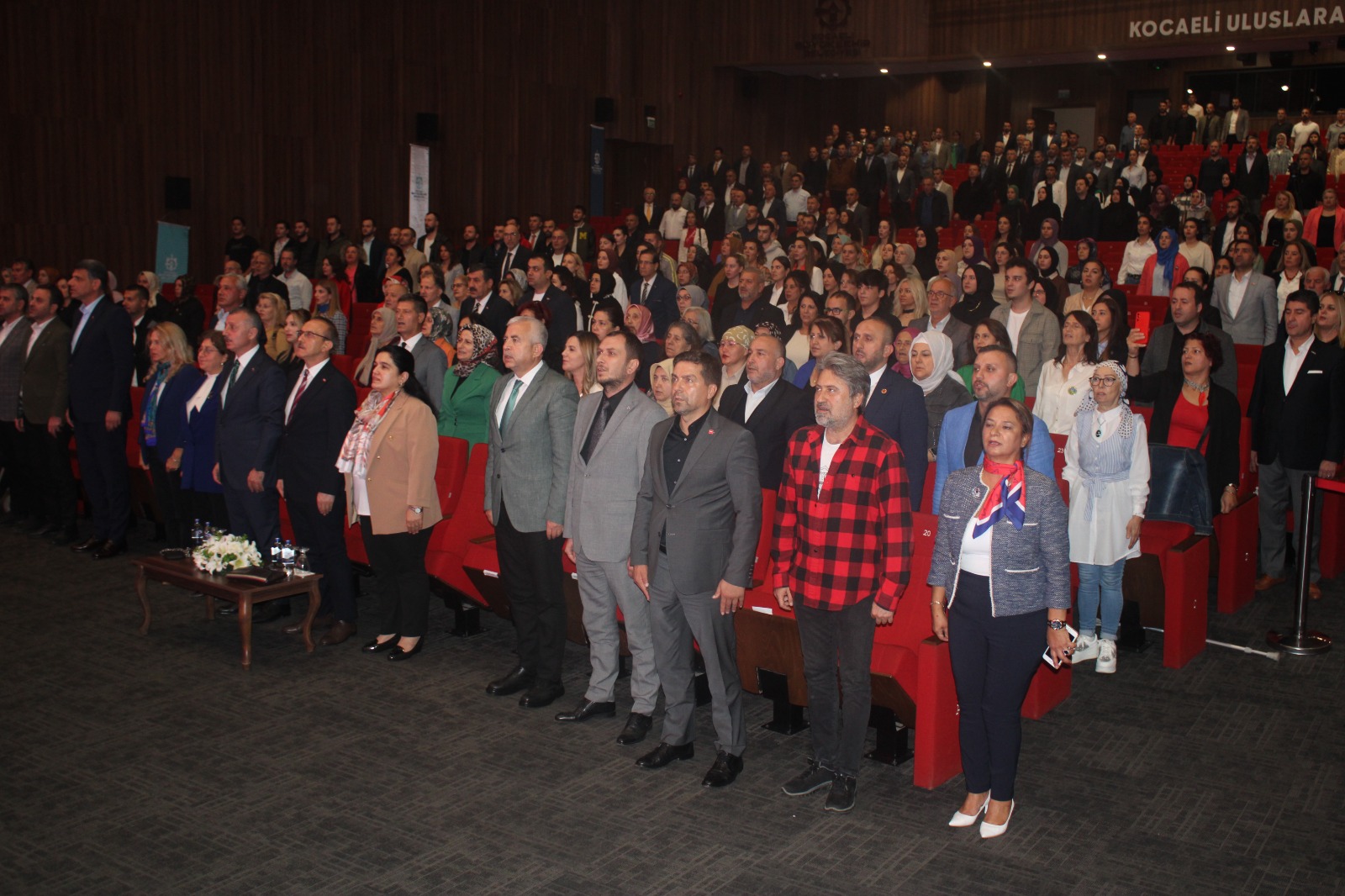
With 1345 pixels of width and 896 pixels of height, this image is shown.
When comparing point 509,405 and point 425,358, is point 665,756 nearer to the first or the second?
point 509,405

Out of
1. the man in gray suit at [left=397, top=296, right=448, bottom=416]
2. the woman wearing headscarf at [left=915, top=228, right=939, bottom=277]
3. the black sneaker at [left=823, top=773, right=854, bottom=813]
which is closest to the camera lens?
the black sneaker at [left=823, top=773, right=854, bottom=813]

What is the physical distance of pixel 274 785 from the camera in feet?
12.3

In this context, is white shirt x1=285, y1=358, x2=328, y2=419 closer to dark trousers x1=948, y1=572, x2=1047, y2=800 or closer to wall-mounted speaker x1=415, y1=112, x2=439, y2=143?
dark trousers x1=948, y1=572, x2=1047, y2=800

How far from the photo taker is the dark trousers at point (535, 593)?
448 centimetres

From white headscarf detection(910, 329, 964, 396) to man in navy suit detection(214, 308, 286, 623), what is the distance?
288cm

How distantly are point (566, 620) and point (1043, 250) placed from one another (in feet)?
17.6

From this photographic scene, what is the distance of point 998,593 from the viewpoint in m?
3.26

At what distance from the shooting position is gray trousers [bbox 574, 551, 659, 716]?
414 cm

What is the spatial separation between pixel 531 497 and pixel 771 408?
3.46ft

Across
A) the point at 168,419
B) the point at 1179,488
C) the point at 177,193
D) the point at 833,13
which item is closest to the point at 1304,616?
the point at 1179,488

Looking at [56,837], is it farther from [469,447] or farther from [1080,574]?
[1080,574]

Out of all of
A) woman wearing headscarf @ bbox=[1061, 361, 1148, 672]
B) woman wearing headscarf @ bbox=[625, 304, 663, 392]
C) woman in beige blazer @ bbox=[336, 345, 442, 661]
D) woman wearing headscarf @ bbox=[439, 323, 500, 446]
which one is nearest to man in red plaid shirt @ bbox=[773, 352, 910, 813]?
woman wearing headscarf @ bbox=[1061, 361, 1148, 672]

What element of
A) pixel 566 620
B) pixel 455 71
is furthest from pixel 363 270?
pixel 566 620

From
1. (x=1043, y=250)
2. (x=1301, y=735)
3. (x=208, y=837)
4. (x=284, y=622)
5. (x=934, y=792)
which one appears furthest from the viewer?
(x=1043, y=250)
